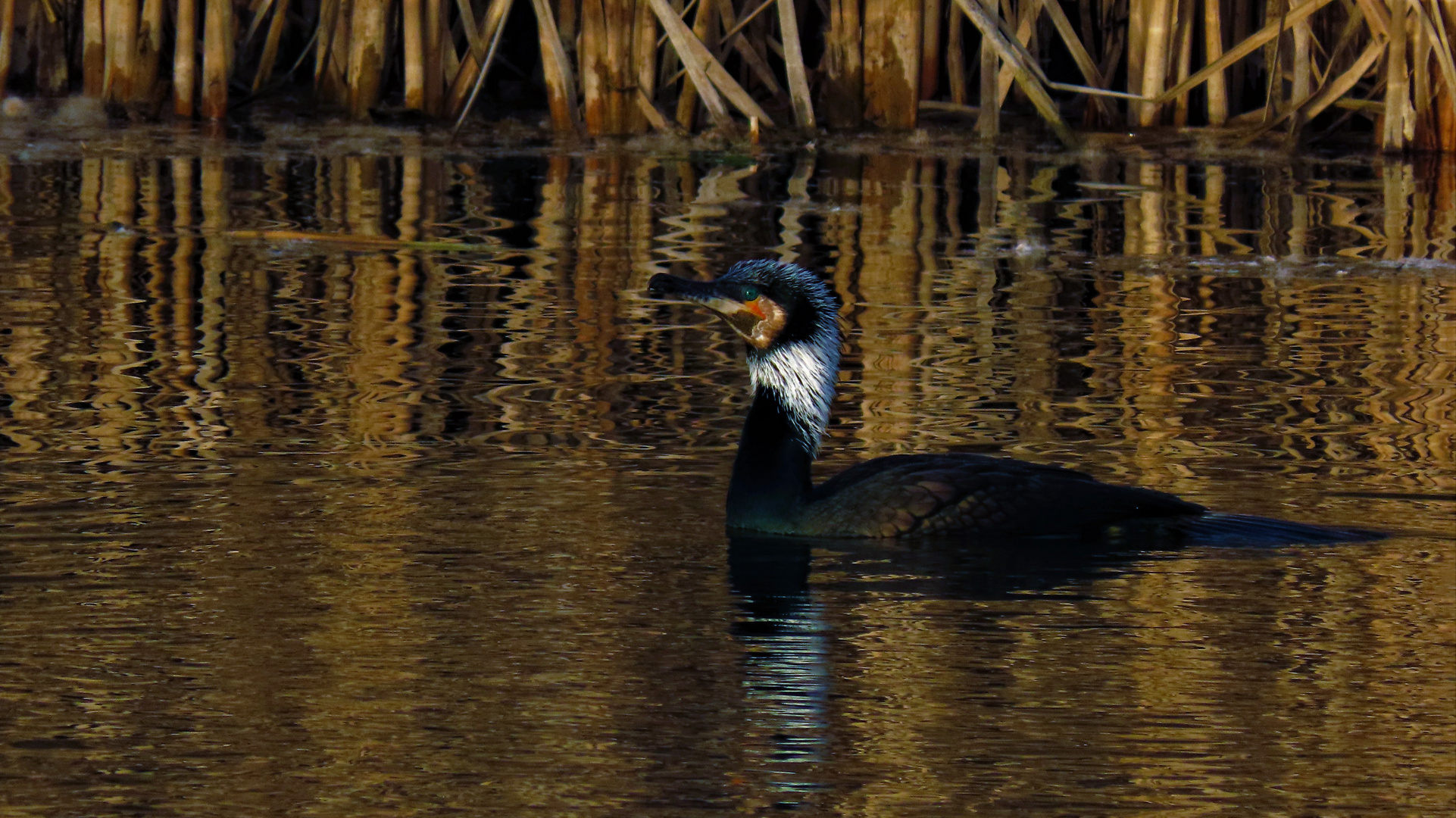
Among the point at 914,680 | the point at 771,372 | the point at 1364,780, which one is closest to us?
the point at 1364,780

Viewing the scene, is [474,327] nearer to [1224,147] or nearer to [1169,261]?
[1169,261]

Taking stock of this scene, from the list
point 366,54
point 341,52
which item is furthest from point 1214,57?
point 341,52

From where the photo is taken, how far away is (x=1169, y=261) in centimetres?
1042

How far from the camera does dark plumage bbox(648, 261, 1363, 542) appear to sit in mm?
5859

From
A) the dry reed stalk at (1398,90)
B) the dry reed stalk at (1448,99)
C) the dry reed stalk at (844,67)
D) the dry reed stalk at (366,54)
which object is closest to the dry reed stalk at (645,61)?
the dry reed stalk at (844,67)

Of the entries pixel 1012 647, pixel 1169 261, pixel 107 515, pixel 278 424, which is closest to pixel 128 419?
pixel 278 424

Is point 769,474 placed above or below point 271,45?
below

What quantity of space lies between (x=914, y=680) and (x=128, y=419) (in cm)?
327

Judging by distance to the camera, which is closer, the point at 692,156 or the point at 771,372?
the point at 771,372

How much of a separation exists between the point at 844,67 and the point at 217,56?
3.68 metres

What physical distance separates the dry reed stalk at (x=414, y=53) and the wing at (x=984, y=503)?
8175 millimetres

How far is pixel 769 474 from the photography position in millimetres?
6070

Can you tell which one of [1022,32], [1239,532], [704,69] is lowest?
[1239,532]

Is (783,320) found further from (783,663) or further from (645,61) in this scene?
A: (645,61)
